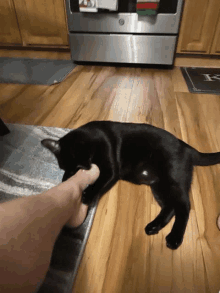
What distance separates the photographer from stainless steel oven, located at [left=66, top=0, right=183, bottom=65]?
71.0 inches

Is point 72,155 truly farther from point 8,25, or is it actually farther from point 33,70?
point 8,25

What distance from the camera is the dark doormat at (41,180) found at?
593 mm

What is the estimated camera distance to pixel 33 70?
2.01m

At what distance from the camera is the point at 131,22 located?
1859mm

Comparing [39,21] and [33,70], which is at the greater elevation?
[39,21]

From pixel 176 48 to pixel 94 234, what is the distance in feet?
6.62

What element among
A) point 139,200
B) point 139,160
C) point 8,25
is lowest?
point 139,200

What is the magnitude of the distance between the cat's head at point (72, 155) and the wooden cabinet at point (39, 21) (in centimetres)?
182

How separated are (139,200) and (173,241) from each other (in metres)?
0.20

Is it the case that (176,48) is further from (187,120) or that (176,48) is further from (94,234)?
(94,234)

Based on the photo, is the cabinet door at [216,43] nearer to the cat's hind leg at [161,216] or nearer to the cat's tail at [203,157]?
the cat's tail at [203,157]

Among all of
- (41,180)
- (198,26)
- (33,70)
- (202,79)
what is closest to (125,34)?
(198,26)

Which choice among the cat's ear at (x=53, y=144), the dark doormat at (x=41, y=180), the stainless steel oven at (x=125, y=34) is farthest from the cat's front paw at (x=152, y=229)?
the stainless steel oven at (x=125, y=34)

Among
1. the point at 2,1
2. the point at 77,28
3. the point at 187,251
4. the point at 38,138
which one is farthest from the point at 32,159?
the point at 2,1
